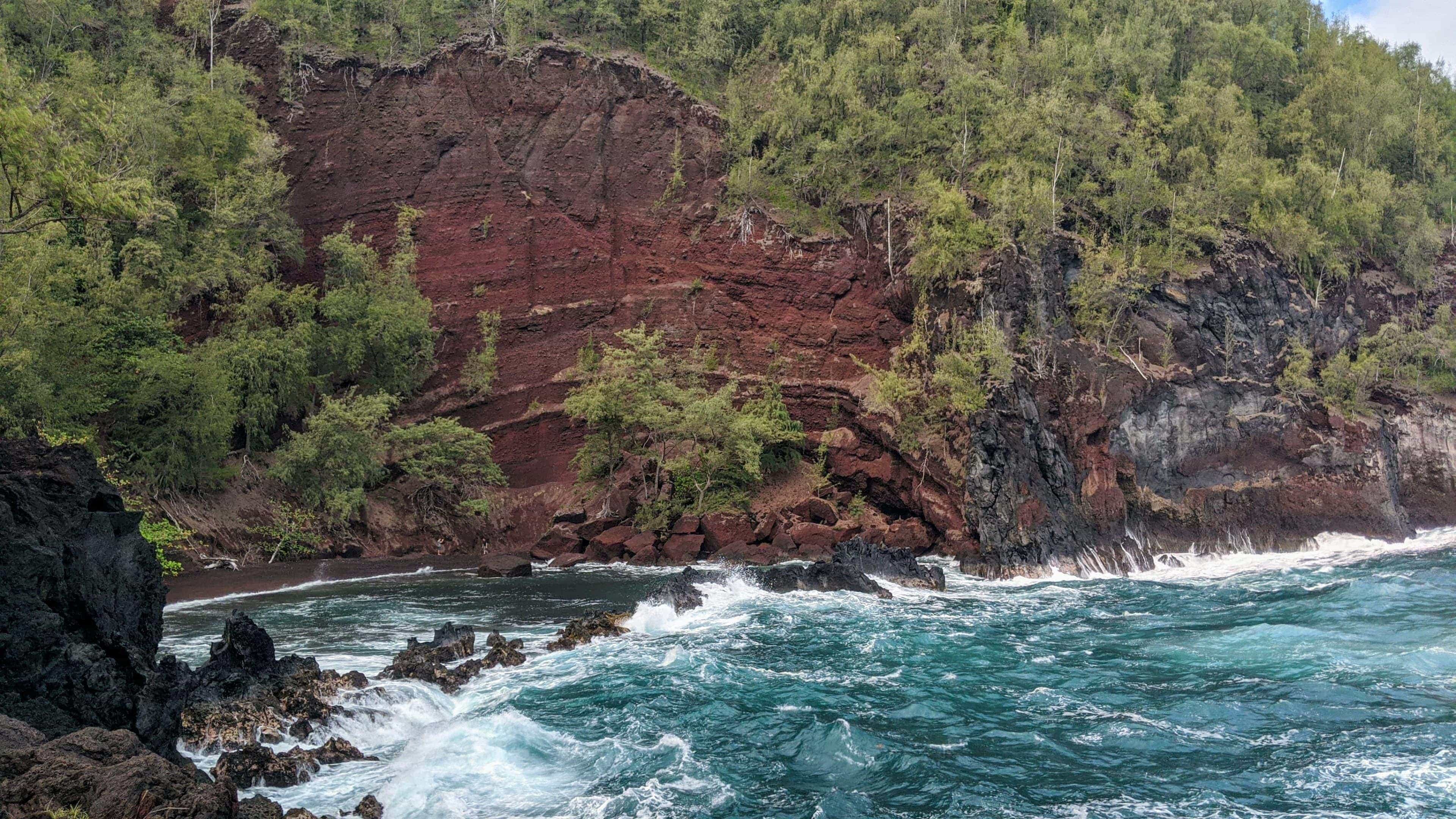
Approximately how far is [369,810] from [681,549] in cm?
2071

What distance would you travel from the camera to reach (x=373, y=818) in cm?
970

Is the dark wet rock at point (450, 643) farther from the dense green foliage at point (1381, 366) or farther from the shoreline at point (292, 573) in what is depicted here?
the dense green foliage at point (1381, 366)

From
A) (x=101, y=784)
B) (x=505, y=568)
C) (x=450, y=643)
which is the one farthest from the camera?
(x=505, y=568)

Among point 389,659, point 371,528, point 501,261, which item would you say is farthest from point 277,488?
point 389,659

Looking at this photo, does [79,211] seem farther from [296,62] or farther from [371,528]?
[296,62]

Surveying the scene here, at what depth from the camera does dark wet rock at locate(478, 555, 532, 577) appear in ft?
90.6

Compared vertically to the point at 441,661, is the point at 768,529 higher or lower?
higher

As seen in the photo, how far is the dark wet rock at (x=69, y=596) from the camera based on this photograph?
31.4ft

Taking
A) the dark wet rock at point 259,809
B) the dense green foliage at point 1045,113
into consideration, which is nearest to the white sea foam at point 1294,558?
the dense green foliage at point 1045,113

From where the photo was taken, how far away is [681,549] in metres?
30.4

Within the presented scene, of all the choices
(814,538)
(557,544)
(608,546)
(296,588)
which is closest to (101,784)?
(296,588)

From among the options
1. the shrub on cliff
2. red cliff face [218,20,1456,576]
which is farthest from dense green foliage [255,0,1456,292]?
the shrub on cliff

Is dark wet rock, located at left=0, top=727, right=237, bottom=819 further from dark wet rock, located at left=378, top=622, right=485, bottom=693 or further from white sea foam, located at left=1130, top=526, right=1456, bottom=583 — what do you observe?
white sea foam, located at left=1130, top=526, right=1456, bottom=583

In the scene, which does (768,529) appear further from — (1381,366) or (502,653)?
(1381,366)
